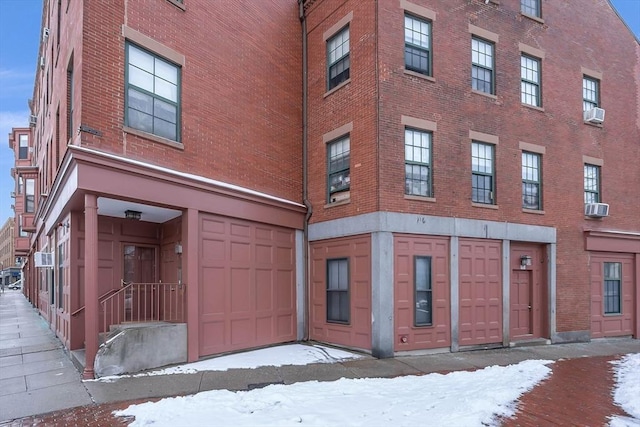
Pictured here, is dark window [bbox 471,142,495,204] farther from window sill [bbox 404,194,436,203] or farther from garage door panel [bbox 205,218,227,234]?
garage door panel [bbox 205,218,227,234]

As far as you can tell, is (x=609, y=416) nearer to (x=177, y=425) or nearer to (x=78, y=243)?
(x=177, y=425)

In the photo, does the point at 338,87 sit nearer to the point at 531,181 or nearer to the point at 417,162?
the point at 417,162

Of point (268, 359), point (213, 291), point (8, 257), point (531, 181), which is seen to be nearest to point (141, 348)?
point (213, 291)

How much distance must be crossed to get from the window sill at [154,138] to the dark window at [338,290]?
4.95 metres

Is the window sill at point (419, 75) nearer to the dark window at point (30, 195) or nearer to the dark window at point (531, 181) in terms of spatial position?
the dark window at point (531, 181)

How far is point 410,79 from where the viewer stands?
11.1m

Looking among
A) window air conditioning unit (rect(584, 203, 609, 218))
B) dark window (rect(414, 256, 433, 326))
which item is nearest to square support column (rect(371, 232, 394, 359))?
dark window (rect(414, 256, 433, 326))

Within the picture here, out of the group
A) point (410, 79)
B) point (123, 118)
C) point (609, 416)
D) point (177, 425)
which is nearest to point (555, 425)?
point (609, 416)

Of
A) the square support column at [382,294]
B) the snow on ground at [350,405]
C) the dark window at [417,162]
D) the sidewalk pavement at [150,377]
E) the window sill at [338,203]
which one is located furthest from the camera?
the window sill at [338,203]

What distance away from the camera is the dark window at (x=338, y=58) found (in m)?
11.8

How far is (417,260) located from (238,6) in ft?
25.9

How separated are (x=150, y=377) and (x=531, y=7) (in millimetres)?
15020

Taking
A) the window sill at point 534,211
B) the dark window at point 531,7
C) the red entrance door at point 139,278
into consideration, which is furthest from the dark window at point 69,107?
the dark window at point 531,7

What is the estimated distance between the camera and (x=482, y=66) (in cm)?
1261
